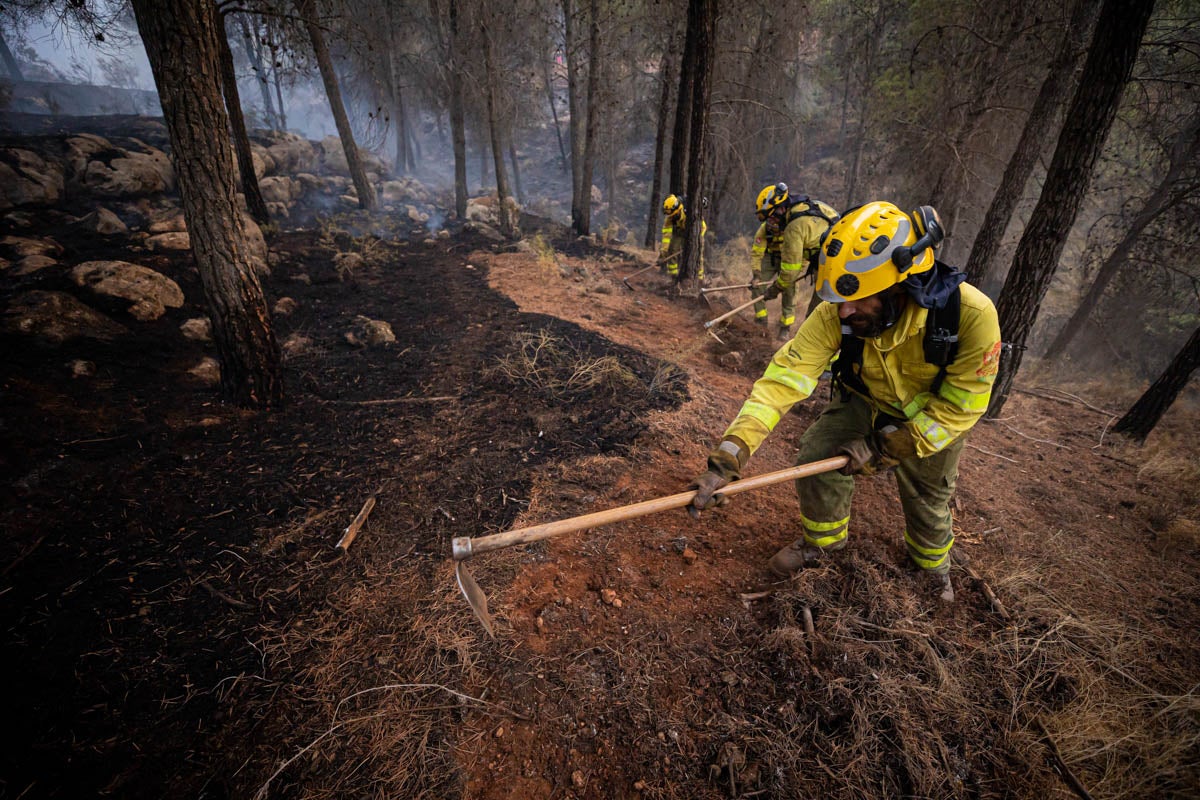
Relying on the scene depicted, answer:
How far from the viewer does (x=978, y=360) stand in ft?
7.52

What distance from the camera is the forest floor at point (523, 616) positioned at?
6.25ft

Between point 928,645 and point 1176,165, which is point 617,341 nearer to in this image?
point 928,645

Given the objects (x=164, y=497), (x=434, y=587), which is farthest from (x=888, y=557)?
(x=164, y=497)

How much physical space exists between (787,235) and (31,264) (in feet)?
30.5

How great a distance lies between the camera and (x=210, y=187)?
3.64 meters

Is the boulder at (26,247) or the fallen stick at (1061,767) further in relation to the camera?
the boulder at (26,247)

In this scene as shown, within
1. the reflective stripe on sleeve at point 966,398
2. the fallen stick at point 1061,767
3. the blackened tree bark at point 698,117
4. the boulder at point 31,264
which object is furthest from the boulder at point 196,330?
the blackened tree bark at point 698,117

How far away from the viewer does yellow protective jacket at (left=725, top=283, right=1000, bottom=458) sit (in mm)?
2299

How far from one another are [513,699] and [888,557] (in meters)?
2.53

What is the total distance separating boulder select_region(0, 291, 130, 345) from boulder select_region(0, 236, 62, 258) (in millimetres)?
1772

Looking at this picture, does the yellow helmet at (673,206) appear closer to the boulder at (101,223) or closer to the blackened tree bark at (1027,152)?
the blackened tree bark at (1027,152)

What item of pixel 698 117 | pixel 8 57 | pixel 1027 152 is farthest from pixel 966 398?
pixel 8 57

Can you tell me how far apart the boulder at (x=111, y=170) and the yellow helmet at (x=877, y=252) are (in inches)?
469

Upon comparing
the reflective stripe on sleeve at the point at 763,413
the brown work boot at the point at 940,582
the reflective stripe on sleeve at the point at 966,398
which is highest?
the reflective stripe on sleeve at the point at 966,398
